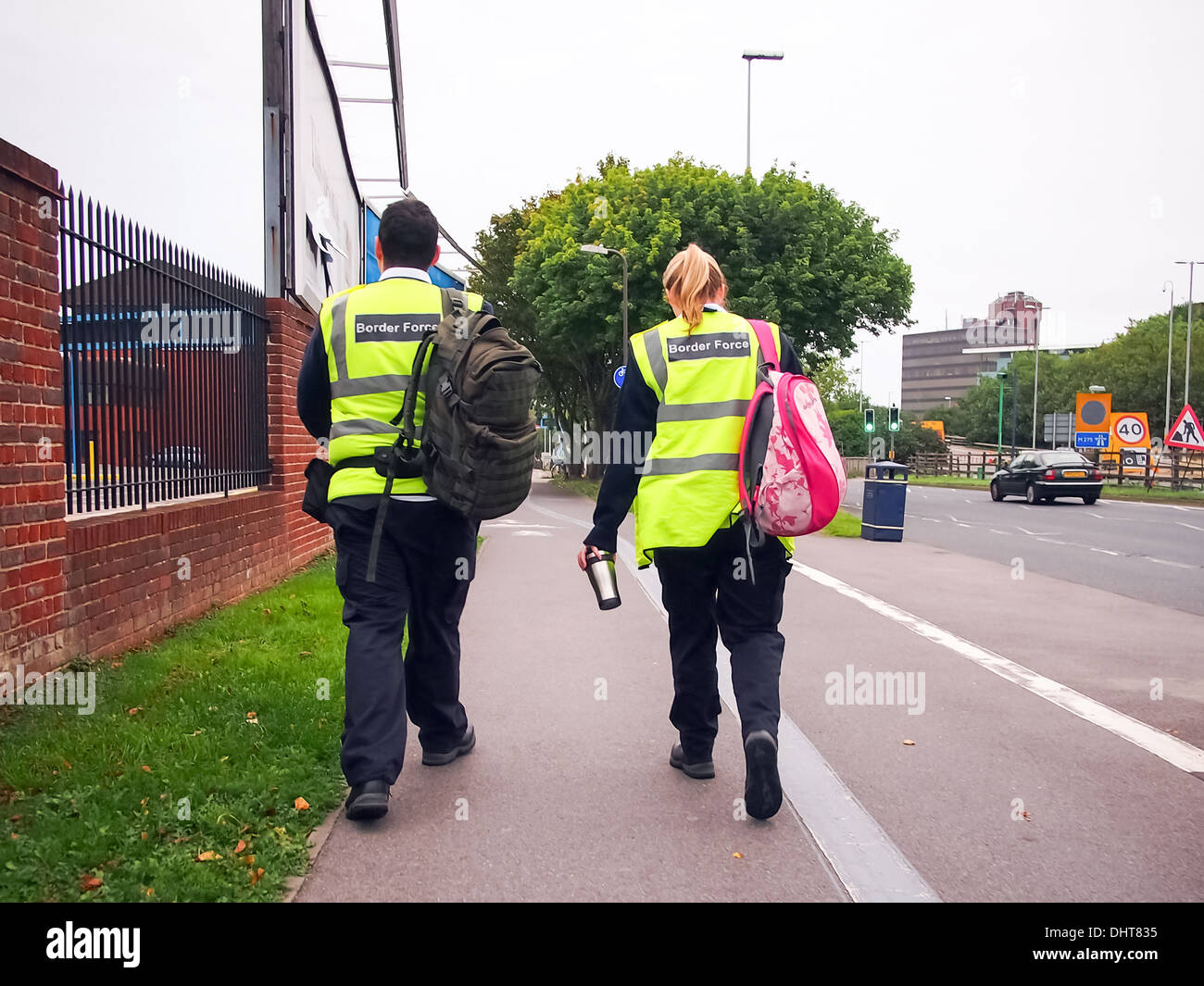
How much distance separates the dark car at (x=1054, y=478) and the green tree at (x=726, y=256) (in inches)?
249

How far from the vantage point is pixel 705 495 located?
3912 mm

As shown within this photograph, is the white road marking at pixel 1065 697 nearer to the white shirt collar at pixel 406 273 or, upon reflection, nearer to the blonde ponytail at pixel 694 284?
the blonde ponytail at pixel 694 284

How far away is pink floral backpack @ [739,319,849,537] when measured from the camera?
3.70 m

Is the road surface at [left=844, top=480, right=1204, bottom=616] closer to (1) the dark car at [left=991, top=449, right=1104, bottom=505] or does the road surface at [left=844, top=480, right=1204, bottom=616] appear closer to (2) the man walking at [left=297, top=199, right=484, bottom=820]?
(1) the dark car at [left=991, top=449, right=1104, bottom=505]

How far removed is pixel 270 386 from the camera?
9984 millimetres

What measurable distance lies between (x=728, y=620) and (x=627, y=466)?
69cm

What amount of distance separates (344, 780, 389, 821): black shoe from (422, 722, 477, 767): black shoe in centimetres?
75

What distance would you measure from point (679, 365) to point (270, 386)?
6.85m

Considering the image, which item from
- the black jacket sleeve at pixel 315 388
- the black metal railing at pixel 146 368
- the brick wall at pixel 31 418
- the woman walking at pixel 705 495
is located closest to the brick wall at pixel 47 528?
the brick wall at pixel 31 418

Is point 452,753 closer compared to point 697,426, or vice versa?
point 697,426

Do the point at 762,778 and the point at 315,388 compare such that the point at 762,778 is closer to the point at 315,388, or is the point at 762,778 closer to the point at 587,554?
the point at 587,554

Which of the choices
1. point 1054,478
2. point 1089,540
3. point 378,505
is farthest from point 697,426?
point 1054,478
